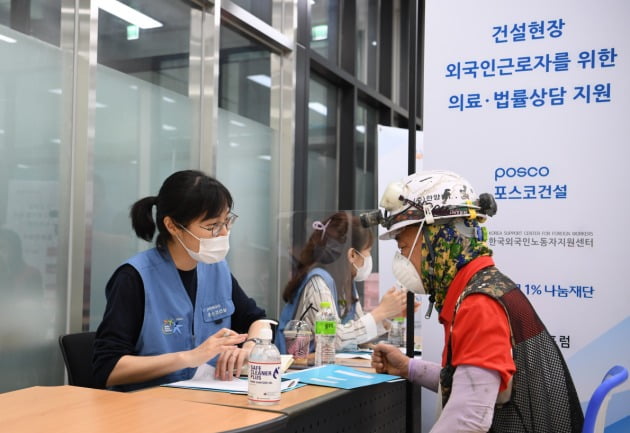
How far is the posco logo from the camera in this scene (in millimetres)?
2551

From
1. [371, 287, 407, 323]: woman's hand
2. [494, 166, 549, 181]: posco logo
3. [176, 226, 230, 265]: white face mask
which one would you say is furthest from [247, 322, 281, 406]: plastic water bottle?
[371, 287, 407, 323]: woman's hand

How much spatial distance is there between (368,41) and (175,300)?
16.4ft

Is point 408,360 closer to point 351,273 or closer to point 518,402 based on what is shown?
point 518,402

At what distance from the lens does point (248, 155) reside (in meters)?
4.63

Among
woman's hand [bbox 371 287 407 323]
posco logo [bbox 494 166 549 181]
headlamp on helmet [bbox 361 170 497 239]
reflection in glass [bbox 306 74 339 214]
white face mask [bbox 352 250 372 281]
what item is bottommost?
woman's hand [bbox 371 287 407 323]

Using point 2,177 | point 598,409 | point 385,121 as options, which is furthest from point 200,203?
point 385,121

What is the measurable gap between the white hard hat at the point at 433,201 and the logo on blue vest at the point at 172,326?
0.92 m

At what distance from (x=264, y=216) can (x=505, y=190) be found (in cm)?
247

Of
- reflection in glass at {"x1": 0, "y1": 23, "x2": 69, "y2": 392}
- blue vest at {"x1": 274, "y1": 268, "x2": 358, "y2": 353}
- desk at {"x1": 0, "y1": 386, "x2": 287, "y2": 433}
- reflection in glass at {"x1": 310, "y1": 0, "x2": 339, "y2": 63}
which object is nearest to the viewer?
desk at {"x1": 0, "y1": 386, "x2": 287, "y2": 433}

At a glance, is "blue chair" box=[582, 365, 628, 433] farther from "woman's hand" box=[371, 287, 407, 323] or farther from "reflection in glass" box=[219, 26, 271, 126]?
"reflection in glass" box=[219, 26, 271, 126]

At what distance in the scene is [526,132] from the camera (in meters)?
2.59

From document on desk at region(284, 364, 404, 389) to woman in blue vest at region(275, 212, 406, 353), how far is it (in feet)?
2.31

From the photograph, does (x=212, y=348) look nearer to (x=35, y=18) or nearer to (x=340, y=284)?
(x=340, y=284)

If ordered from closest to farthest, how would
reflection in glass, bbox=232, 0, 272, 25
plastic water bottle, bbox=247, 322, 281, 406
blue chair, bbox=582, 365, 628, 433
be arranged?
blue chair, bbox=582, 365, 628, 433 → plastic water bottle, bbox=247, 322, 281, 406 → reflection in glass, bbox=232, 0, 272, 25
